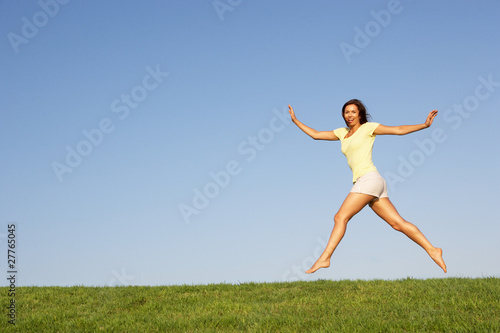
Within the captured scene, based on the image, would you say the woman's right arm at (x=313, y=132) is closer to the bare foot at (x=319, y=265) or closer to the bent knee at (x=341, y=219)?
the bent knee at (x=341, y=219)

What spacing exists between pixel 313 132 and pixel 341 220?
5.73 feet

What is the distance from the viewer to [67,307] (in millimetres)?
10047

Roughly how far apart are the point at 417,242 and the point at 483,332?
1914 mm

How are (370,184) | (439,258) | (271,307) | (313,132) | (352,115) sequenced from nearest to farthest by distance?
(370,184), (439,258), (352,115), (313,132), (271,307)

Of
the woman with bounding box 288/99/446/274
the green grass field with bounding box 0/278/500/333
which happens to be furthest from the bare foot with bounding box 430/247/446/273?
the green grass field with bounding box 0/278/500/333

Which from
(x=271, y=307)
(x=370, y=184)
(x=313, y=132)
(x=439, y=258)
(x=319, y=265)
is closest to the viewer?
(x=319, y=265)

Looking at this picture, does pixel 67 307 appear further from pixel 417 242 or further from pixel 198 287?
pixel 417 242

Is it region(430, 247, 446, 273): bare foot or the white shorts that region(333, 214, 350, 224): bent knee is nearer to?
the white shorts

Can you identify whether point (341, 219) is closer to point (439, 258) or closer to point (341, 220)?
point (341, 220)

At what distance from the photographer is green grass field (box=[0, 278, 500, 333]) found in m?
7.21

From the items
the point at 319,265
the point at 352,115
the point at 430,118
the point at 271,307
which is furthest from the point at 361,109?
the point at 271,307

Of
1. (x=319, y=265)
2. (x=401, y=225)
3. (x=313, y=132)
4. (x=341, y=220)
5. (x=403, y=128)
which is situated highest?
(x=313, y=132)

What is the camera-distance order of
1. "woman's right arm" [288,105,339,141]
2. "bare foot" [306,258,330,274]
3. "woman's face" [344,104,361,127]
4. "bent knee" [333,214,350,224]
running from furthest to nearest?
"woman's right arm" [288,105,339,141] → "woman's face" [344,104,361,127] → "bent knee" [333,214,350,224] → "bare foot" [306,258,330,274]

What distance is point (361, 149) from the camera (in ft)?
25.5
